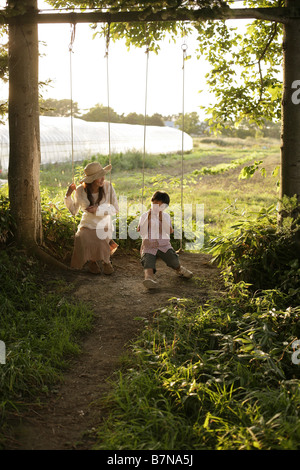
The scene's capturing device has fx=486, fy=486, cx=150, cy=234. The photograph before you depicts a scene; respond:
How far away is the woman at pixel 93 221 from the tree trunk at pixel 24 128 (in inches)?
18.8

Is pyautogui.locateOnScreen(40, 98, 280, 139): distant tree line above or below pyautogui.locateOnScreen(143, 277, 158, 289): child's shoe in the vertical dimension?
above

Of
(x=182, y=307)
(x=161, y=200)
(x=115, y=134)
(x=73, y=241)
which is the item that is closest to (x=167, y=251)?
(x=161, y=200)

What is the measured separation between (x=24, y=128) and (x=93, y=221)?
1333 mm

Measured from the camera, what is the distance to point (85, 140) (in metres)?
18.1

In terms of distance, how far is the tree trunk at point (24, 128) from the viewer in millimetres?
5469

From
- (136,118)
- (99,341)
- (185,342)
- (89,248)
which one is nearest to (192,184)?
(89,248)

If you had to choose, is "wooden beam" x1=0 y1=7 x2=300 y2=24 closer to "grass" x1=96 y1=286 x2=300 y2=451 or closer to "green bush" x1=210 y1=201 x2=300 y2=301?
"green bush" x1=210 y1=201 x2=300 y2=301

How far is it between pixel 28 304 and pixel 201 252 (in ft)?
10.1

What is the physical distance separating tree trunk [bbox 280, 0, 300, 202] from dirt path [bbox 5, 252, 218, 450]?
144 cm

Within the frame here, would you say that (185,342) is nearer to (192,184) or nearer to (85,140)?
(192,184)

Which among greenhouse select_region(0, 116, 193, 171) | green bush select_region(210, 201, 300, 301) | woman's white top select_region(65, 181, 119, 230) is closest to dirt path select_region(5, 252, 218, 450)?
green bush select_region(210, 201, 300, 301)

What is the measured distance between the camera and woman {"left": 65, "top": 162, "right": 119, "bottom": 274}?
5812 millimetres

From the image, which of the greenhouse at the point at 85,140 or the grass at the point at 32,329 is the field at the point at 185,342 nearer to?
the grass at the point at 32,329

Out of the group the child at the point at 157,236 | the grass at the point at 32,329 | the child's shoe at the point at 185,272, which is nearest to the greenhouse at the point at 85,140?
the child at the point at 157,236
